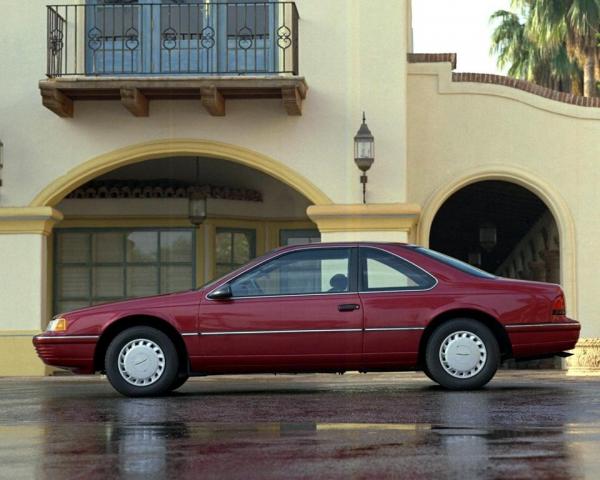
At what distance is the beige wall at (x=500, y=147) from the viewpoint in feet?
61.3

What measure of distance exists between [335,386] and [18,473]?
20.9 feet

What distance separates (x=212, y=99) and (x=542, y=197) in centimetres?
508

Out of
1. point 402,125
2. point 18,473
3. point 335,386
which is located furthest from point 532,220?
point 18,473

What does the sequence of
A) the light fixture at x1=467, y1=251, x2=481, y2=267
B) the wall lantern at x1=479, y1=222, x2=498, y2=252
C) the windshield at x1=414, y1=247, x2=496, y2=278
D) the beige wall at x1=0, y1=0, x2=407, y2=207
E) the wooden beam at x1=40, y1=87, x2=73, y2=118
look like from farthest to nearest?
the light fixture at x1=467, y1=251, x2=481, y2=267, the wall lantern at x1=479, y1=222, x2=498, y2=252, the beige wall at x1=0, y1=0, x2=407, y2=207, the wooden beam at x1=40, y1=87, x2=73, y2=118, the windshield at x1=414, y1=247, x2=496, y2=278

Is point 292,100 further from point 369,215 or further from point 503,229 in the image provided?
point 503,229

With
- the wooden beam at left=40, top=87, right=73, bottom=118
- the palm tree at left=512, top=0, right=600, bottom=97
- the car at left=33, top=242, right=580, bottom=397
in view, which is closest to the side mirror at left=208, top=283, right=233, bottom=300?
the car at left=33, top=242, right=580, bottom=397

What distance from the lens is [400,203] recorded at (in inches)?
691

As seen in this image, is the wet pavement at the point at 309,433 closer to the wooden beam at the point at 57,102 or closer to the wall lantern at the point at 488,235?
the wooden beam at the point at 57,102

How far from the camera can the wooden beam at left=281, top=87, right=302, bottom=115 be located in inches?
674

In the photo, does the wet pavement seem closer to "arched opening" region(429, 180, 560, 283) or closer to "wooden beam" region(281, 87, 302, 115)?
"wooden beam" region(281, 87, 302, 115)

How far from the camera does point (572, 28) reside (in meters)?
35.2

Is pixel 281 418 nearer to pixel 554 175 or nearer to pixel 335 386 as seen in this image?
pixel 335 386

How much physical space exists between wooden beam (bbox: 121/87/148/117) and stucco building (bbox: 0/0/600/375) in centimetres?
3

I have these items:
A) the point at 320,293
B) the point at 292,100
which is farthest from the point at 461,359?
the point at 292,100
